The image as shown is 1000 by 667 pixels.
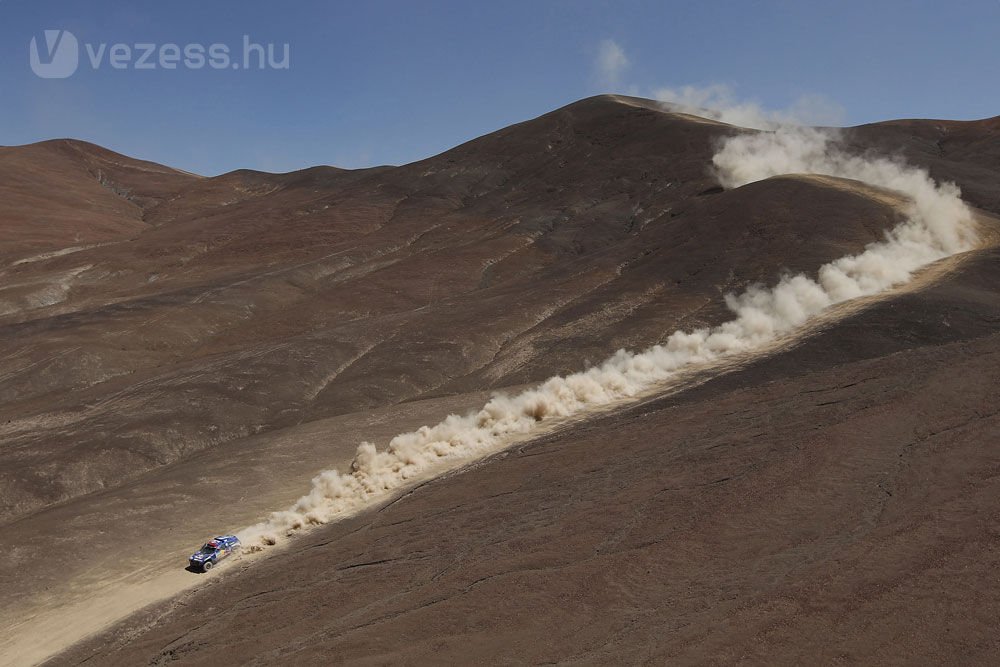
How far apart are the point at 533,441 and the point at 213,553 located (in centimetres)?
1166

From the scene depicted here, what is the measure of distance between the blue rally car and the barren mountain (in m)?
1.07

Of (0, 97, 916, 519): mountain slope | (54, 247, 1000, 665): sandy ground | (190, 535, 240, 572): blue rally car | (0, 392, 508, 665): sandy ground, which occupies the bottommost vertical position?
(54, 247, 1000, 665): sandy ground

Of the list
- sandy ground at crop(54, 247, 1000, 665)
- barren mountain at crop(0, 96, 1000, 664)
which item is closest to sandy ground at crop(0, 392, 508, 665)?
barren mountain at crop(0, 96, 1000, 664)

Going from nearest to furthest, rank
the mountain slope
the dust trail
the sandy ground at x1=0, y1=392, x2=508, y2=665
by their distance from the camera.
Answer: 1. the sandy ground at x1=0, y1=392, x2=508, y2=665
2. the dust trail
3. the mountain slope

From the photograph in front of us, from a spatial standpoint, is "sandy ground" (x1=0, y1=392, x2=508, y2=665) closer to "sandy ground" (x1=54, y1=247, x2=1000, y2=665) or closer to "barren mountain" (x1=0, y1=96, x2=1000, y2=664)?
"barren mountain" (x1=0, y1=96, x2=1000, y2=664)

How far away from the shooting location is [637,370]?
36.6 metres

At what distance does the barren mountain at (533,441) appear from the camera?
495 inches

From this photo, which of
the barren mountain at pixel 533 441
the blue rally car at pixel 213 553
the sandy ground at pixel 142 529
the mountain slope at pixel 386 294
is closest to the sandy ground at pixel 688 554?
the barren mountain at pixel 533 441

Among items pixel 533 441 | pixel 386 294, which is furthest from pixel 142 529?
pixel 386 294

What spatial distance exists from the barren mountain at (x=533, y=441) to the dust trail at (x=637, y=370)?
205 cm

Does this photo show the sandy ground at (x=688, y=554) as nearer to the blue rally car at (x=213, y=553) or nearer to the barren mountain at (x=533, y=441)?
the barren mountain at (x=533, y=441)

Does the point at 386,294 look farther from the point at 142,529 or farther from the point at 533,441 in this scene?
the point at 533,441

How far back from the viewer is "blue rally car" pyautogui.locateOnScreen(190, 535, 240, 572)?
23.9 metres

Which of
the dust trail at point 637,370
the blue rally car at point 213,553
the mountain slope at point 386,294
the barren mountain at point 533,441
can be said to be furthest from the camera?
the mountain slope at point 386,294
